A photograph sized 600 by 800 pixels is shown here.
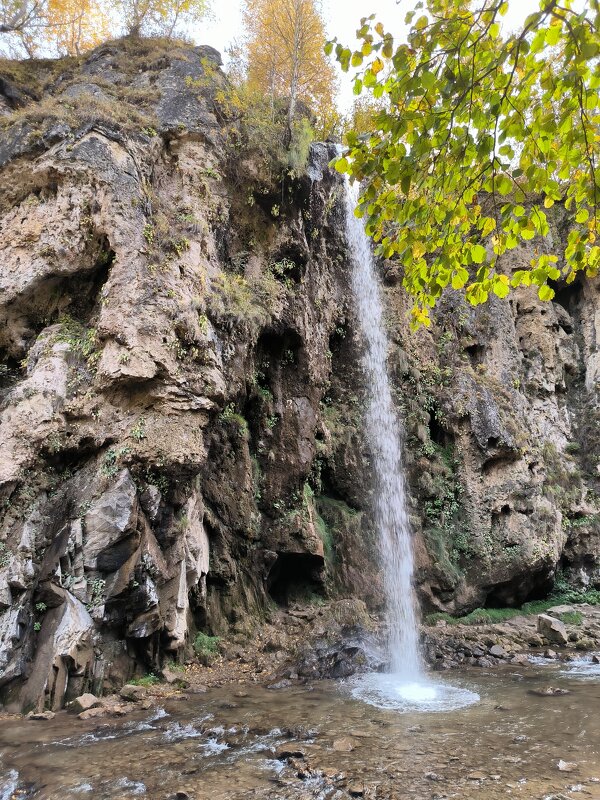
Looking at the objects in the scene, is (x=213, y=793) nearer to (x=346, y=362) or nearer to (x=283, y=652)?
(x=283, y=652)

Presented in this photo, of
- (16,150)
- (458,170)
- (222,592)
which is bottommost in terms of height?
(222,592)

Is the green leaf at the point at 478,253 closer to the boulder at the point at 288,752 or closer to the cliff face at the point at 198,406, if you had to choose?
the boulder at the point at 288,752

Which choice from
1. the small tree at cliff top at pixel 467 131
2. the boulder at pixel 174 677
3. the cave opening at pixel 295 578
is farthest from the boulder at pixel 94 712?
the small tree at cliff top at pixel 467 131

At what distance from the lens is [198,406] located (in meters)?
8.50

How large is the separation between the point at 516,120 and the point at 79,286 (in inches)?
324

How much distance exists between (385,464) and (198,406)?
21.6ft

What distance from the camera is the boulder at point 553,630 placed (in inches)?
426

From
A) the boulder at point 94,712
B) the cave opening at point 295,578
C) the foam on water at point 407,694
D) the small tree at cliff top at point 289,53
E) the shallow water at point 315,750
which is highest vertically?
the small tree at cliff top at point 289,53

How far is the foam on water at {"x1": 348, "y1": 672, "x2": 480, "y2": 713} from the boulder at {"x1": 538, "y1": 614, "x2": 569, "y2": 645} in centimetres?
446

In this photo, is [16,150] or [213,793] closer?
[213,793]

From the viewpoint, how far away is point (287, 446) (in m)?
11.7

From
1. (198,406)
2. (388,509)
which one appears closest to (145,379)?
(198,406)

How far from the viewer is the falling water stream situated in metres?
7.50

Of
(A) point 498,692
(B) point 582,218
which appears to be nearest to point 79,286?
(B) point 582,218
